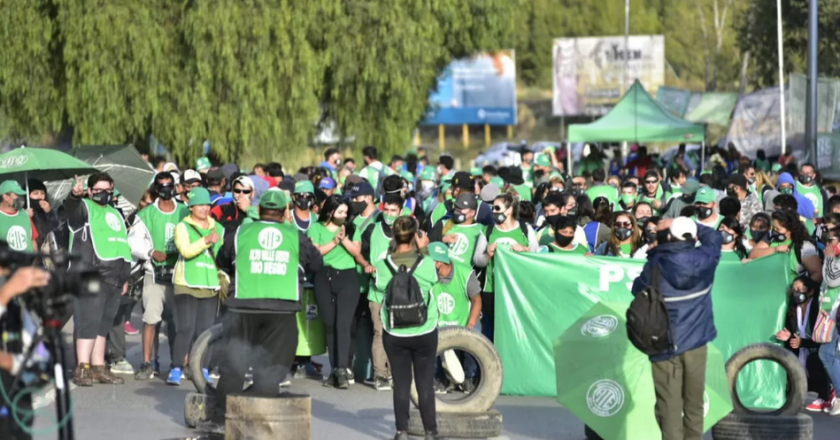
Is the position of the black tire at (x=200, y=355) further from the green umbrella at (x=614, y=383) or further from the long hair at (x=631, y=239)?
the long hair at (x=631, y=239)

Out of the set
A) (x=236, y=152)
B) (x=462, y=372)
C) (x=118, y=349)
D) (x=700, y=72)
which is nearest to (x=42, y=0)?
(x=236, y=152)

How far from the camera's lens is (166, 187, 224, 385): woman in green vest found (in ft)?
39.3

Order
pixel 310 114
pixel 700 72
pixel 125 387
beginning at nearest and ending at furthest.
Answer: pixel 125 387
pixel 310 114
pixel 700 72

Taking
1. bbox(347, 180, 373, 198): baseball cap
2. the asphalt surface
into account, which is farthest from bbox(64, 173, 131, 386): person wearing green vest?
bbox(347, 180, 373, 198): baseball cap

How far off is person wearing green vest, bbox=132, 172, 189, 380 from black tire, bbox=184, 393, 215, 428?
2.11 meters

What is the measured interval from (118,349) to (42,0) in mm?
12868

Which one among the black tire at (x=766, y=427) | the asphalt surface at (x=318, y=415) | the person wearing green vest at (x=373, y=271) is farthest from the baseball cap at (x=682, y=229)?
the person wearing green vest at (x=373, y=271)

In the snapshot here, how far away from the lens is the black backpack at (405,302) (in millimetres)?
9398

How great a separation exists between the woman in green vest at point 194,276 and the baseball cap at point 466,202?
6.92ft

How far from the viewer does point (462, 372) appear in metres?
12.0

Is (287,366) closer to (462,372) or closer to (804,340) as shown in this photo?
(462,372)

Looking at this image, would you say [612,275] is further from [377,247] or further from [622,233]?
[377,247]

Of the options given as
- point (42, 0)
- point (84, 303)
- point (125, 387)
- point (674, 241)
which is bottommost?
point (125, 387)

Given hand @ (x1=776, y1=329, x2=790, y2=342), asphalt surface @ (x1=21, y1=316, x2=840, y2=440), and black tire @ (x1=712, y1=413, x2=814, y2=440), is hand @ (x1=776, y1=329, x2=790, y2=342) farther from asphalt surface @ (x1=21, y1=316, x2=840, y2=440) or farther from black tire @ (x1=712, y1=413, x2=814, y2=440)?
black tire @ (x1=712, y1=413, x2=814, y2=440)
